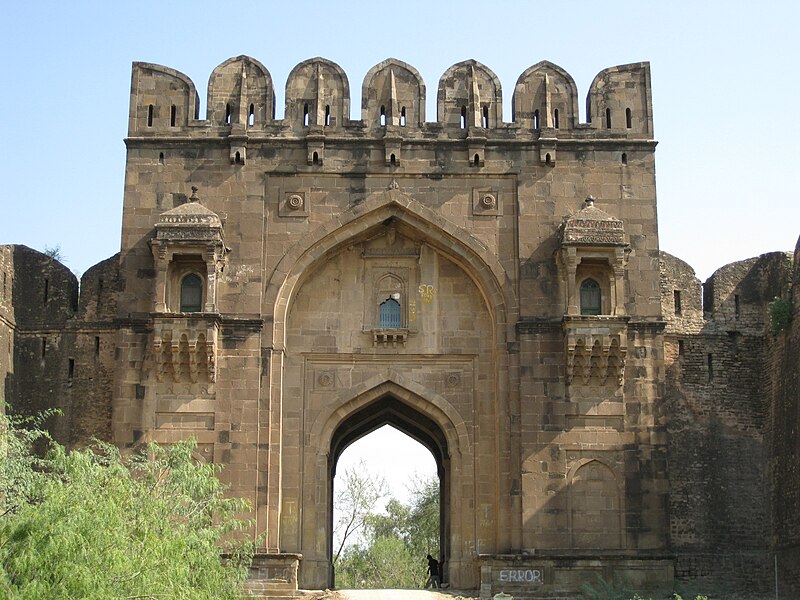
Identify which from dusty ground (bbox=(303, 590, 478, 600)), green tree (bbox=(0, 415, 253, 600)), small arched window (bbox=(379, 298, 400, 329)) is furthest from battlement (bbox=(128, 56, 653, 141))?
dusty ground (bbox=(303, 590, 478, 600))

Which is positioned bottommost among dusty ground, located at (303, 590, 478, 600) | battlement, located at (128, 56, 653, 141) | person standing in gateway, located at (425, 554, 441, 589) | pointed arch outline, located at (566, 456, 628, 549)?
dusty ground, located at (303, 590, 478, 600)

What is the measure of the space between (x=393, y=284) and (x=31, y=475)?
7.08m

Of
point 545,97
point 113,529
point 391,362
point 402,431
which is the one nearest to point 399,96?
Answer: point 545,97

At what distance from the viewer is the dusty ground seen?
18.6 meters

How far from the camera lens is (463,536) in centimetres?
1961

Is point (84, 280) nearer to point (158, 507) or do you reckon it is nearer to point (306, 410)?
point (306, 410)

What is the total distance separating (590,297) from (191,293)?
6.13 meters

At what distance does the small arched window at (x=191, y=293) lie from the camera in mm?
19812

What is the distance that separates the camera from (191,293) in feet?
65.3

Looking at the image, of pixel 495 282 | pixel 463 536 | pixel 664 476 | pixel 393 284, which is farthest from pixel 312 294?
pixel 664 476

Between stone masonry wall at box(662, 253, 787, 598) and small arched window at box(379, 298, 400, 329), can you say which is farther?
small arched window at box(379, 298, 400, 329)

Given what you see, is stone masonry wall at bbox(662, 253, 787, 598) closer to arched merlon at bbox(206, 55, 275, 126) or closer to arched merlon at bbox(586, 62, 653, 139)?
arched merlon at bbox(586, 62, 653, 139)

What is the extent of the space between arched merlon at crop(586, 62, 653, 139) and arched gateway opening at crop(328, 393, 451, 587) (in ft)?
18.3

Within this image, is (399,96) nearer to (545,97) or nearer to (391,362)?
(545,97)
